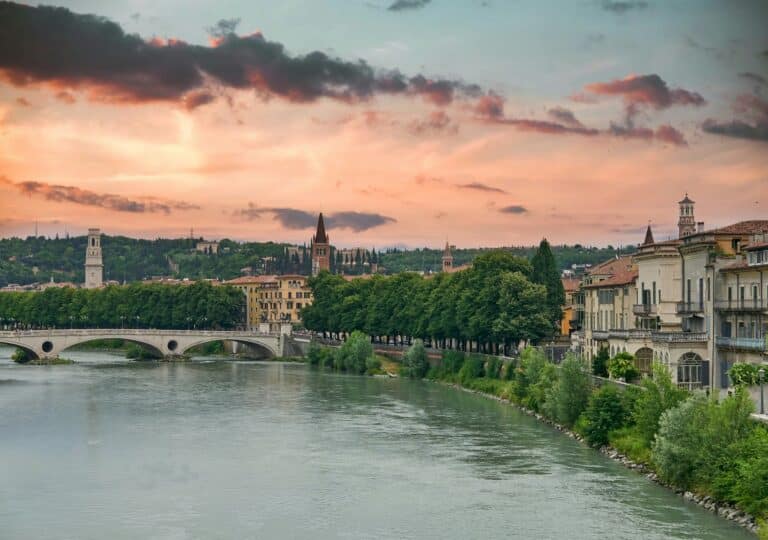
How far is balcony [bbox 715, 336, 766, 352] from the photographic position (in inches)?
1443

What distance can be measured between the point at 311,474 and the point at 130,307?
88122mm

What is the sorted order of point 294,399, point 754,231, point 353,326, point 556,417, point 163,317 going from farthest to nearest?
1. point 163,317
2. point 353,326
3. point 294,399
4. point 556,417
5. point 754,231

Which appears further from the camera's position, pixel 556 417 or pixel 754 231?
pixel 556 417

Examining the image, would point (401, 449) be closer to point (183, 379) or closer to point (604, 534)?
→ point (604, 534)

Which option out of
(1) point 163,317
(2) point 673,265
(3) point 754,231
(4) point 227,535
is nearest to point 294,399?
(2) point 673,265

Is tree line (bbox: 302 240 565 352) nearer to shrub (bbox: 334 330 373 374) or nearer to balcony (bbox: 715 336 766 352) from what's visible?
shrub (bbox: 334 330 373 374)

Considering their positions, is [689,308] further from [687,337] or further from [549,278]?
[549,278]

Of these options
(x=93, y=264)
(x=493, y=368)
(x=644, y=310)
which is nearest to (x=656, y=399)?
(x=644, y=310)

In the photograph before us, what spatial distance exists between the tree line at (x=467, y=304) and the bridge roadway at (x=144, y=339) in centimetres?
645

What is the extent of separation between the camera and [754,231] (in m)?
40.6

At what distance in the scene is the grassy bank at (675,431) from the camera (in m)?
28.5

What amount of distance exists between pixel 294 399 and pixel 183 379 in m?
15.7

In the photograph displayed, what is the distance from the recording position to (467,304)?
221ft

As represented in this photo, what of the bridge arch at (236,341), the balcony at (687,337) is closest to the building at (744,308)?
the balcony at (687,337)
